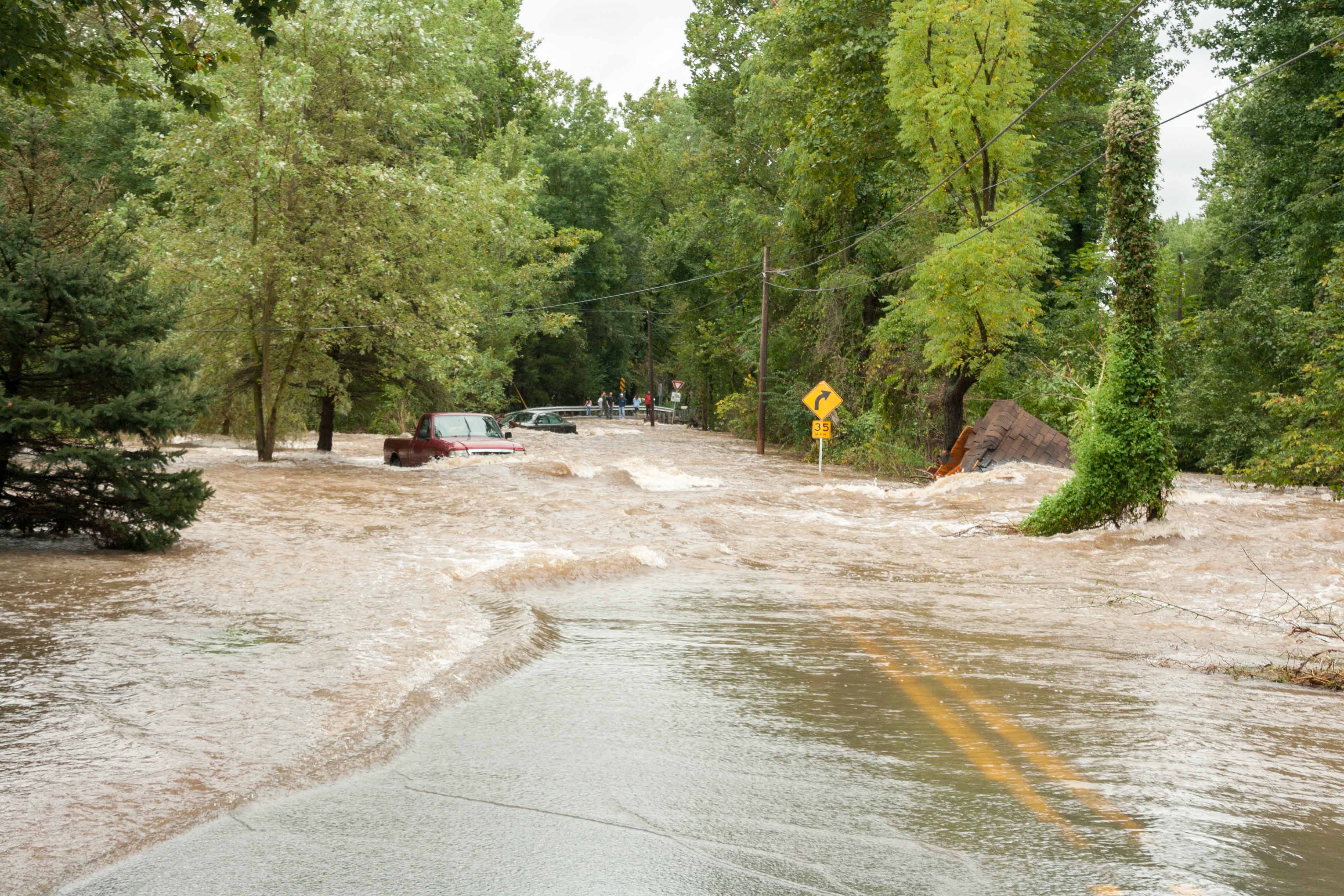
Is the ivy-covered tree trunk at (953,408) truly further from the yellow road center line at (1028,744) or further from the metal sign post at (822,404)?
the yellow road center line at (1028,744)

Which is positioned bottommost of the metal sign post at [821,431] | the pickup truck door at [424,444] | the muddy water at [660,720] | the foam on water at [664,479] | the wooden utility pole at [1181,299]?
the muddy water at [660,720]

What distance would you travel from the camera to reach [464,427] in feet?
91.1

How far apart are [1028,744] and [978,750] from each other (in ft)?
1.14

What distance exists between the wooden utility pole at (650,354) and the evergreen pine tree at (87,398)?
5791 centimetres

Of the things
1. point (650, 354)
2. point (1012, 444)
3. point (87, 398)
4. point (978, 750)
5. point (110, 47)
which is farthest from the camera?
point (650, 354)

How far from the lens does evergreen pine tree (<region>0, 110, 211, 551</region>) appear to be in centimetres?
1160

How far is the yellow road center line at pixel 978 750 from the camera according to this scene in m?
5.04

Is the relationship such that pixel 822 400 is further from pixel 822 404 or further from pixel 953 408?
pixel 953 408

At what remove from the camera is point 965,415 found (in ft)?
110

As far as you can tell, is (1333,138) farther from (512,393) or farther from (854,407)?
(512,393)

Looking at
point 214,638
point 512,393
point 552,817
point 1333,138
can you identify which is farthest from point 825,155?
point 512,393

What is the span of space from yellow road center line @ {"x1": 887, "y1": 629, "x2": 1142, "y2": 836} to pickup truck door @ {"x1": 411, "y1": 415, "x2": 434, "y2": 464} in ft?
64.7

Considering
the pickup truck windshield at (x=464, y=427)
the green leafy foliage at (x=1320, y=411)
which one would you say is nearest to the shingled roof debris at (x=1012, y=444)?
the green leafy foliage at (x=1320, y=411)

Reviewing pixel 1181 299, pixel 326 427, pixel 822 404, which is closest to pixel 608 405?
pixel 1181 299
